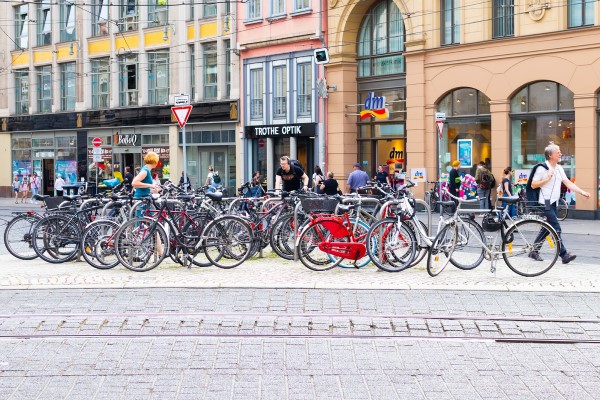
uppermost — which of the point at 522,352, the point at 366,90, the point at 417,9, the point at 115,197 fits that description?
the point at 417,9

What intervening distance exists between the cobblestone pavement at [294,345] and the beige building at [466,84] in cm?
1937

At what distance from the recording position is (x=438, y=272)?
516 inches

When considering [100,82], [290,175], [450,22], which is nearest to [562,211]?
[450,22]

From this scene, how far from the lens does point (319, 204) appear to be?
47.4ft

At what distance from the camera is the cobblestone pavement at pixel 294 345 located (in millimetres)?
7172

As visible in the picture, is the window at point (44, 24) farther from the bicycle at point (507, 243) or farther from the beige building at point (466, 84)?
the bicycle at point (507, 243)

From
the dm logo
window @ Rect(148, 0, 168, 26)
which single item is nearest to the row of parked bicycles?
the dm logo

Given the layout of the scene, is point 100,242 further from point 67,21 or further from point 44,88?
point 44,88

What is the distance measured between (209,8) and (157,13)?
3.30 metres

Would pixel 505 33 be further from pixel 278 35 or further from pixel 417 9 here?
pixel 278 35

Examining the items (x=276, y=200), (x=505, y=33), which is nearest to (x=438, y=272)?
(x=276, y=200)

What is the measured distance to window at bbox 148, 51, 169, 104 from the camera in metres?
47.3

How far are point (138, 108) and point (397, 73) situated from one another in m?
15.7

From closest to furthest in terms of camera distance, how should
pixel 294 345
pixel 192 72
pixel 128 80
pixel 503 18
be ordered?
1. pixel 294 345
2. pixel 503 18
3. pixel 192 72
4. pixel 128 80
